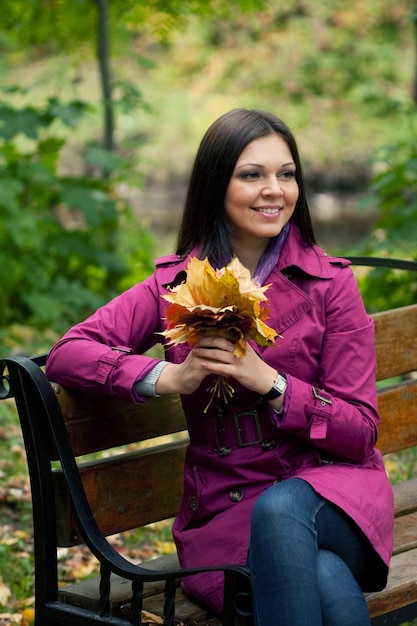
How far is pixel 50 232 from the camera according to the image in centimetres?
724

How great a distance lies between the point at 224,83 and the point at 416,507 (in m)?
16.6

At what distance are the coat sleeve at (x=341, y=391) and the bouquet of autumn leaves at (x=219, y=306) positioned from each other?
24 centimetres

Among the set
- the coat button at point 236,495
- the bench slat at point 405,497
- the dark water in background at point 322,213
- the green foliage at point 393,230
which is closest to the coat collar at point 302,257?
the coat button at point 236,495

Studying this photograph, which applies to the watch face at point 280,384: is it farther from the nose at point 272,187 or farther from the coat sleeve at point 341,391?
the nose at point 272,187

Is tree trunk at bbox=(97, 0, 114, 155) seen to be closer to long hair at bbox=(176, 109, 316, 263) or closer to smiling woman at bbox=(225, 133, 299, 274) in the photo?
long hair at bbox=(176, 109, 316, 263)

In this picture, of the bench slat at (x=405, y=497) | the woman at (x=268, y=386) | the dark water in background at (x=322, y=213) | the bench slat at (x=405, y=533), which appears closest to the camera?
the woman at (x=268, y=386)

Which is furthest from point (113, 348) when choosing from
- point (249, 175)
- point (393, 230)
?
point (393, 230)

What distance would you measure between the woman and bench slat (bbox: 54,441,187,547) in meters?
0.18

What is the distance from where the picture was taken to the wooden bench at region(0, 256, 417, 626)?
2.45 m

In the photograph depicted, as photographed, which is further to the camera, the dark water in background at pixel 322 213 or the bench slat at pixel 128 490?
the dark water in background at pixel 322 213

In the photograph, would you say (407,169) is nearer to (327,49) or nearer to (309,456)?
(309,456)

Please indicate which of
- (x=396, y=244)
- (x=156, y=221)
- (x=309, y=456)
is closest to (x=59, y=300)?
(x=396, y=244)

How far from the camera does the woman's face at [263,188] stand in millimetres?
2662

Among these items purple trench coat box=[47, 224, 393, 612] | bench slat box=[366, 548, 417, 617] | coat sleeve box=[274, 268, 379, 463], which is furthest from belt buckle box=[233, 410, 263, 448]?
bench slat box=[366, 548, 417, 617]
